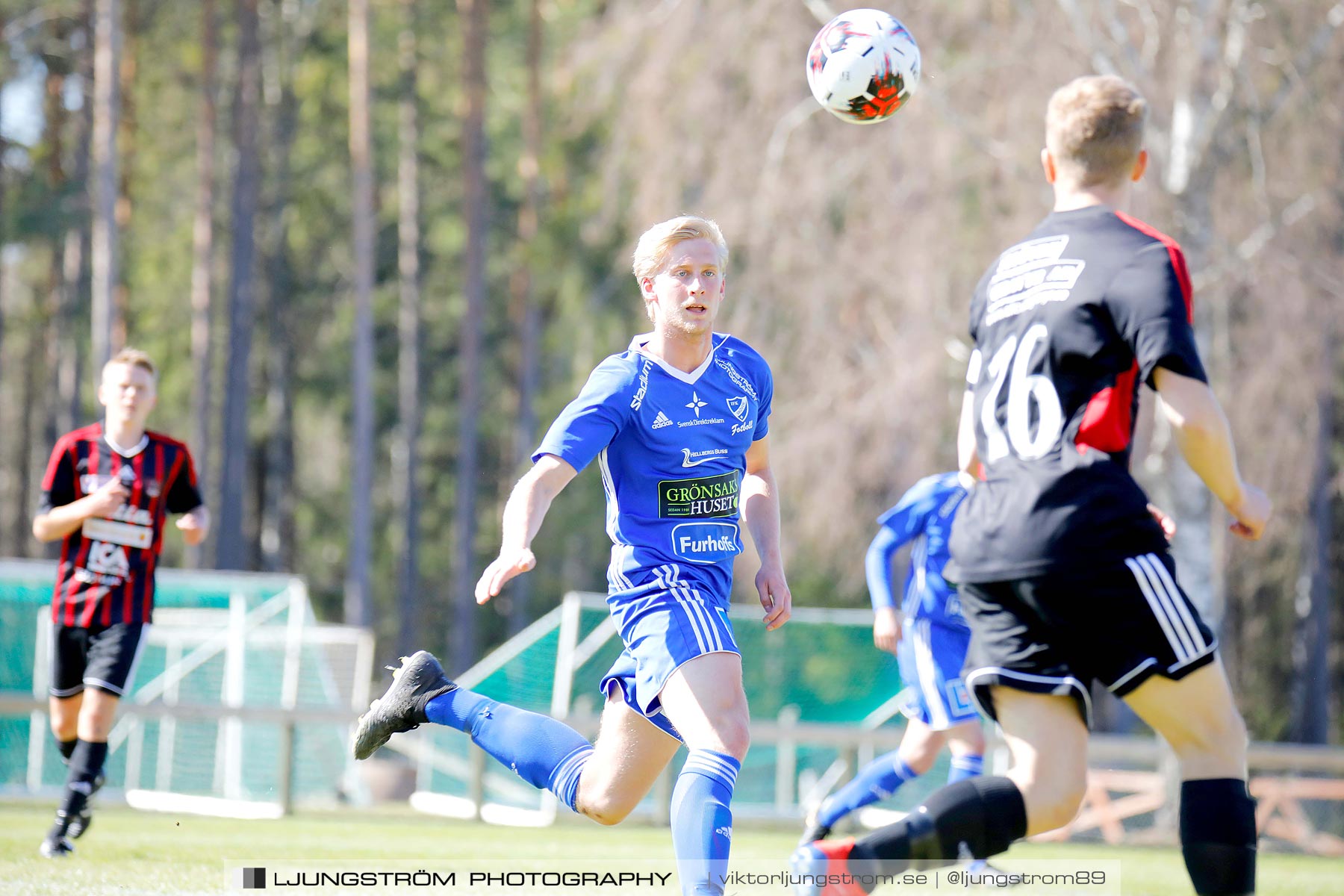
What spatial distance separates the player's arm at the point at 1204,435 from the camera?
3.64m

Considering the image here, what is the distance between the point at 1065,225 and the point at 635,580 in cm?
167

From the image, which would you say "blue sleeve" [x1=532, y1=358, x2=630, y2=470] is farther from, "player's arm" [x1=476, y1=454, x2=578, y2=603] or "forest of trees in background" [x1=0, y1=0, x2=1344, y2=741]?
"forest of trees in background" [x1=0, y1=0, x2=1344, y2=741]

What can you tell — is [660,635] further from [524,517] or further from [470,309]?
[470,309]

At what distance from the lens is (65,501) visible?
734 centimetres

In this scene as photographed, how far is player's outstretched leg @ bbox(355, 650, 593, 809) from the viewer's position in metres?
4.93

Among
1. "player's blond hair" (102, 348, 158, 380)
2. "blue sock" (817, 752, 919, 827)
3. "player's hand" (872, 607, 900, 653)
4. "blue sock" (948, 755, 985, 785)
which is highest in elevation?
"player's blond hair" (102, 348, 158, 380)

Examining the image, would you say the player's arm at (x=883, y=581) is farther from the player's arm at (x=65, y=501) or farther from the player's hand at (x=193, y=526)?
the player's arm at (x=65, y=501)

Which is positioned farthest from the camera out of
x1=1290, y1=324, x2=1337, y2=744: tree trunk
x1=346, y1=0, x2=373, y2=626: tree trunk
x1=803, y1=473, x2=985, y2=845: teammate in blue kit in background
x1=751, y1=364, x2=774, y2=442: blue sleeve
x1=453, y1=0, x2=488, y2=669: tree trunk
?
x1=1290, y1=324, x2=1337, y2=744: tree trunk

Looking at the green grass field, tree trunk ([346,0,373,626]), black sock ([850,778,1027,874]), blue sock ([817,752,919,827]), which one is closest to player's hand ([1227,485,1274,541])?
black sock ([850,778,1027,874])

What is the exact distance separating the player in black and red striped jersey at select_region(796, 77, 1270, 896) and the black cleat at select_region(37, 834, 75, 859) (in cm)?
415

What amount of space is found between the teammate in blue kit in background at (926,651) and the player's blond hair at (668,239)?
2.44 m

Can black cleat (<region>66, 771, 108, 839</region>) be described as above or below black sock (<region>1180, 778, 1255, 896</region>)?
below

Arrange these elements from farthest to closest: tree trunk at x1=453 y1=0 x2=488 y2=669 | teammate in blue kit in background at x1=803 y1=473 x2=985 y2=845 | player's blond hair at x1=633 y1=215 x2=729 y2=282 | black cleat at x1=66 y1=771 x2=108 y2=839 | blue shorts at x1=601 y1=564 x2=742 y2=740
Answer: tree trunk at x1=453 y1=0 x2=488 y2=669
teammate in blue kit in background at x1=803 y1=473 x2=985 y2=845
black cleat at x1=66 y1=771 x2=108 y2=839
player's blond hair at x1=633 y1=215 x2=729 y2=282
blue shorts at x1=601 y1=564 x2=742 y2=740

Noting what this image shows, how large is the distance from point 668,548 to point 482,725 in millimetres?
932
